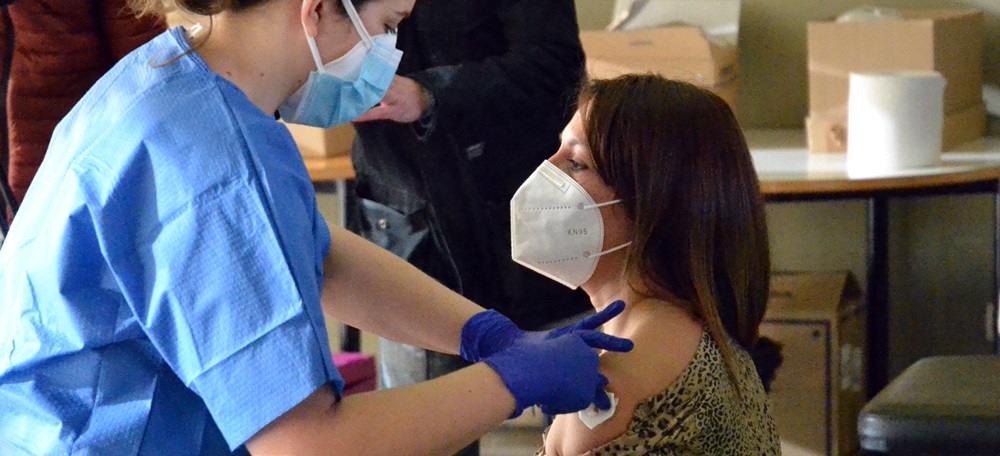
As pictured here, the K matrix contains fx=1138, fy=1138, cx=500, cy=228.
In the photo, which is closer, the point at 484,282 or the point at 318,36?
the point at 318,36

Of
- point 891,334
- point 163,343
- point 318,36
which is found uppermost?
point 318,36

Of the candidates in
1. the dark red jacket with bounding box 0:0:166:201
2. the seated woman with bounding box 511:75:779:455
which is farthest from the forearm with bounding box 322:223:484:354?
the dark red jacket with bounding box 0:0:166:201

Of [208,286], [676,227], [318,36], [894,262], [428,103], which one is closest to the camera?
[208,286]

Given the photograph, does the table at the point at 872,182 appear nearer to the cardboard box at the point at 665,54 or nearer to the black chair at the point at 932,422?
the cardboard box at the point at 665,54

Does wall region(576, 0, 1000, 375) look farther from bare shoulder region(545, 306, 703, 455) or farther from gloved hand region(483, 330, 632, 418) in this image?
gloved hand region(483, 330, 632, 418)

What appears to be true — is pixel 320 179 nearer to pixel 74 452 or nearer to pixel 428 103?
pixel 428 103

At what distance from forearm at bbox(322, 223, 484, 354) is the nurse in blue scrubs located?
23cm

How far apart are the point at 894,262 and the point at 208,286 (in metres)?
2.63

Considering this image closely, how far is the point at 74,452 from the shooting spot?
3.42 feet

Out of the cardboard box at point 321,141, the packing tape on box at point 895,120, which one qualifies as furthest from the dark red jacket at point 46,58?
the packing tape on box at point 895,120

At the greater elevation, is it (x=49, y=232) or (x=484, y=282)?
(x=49, y=232)

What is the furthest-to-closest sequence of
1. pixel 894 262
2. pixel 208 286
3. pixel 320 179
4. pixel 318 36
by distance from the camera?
pixel 894 262
pixel 320 179
pixel 318 36
pixel 208 286

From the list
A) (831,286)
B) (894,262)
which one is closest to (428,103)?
(831,286)

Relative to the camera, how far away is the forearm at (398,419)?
0.96 meters
